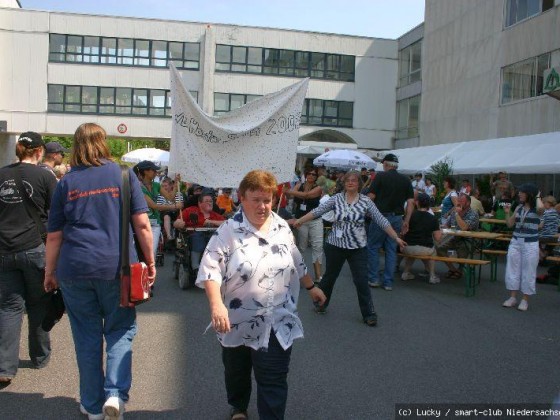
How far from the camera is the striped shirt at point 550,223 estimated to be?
12.2 m

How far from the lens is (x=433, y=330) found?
727 cm

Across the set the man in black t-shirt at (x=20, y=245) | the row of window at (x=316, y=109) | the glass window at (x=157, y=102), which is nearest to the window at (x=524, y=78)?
the row of window at (x=316, y=109)

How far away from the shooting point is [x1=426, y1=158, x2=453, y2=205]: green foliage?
21.4 metres

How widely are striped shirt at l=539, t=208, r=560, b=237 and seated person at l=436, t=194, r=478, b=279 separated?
1.49m

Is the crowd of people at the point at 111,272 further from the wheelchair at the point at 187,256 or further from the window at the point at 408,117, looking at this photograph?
the window at the point at 408,117

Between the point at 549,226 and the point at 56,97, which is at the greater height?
the point at 56,97

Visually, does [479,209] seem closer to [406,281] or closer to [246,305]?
[406,281]

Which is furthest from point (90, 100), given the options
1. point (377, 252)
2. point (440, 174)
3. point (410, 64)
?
point (377, 252)

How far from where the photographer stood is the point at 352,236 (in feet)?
24.2

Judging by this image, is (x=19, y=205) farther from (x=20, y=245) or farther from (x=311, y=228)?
(x=311, y=228)

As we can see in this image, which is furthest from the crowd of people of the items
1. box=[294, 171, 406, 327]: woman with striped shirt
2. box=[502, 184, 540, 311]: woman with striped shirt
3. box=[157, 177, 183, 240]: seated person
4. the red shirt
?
box=[502, 184, 540, 311]: woman with striped shirt

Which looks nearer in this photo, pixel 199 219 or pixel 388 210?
pixel 199 219

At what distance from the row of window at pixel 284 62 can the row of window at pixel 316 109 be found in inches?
64.8

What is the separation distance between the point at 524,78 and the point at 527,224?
18935mm
